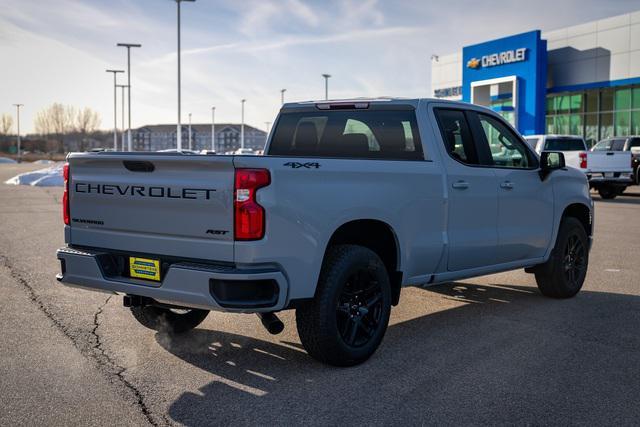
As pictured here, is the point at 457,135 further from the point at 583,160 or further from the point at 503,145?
the point at 583,160

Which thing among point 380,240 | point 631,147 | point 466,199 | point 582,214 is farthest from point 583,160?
point 380,240

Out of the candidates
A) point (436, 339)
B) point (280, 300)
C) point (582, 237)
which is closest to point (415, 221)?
point (436, 339)

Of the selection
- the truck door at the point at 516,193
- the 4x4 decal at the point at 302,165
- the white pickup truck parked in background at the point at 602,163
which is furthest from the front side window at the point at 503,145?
the white pickup truck parked in background at the point at 602,163

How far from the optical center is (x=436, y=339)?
577cm

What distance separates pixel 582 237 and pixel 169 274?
190 inches

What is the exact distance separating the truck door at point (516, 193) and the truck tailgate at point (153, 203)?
9.46 ft

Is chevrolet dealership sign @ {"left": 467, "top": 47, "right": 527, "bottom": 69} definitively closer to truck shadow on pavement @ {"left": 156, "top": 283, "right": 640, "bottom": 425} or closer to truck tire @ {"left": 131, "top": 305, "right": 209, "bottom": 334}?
truck shadow on pavement @ {"left": 156, "top": 283, "right": 640, "bottom": 425}

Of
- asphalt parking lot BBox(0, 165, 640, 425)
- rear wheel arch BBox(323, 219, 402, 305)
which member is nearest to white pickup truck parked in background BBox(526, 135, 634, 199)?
asphalt parking lot BBox(0, 165, 640, 425)

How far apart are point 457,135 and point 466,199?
1.86ft

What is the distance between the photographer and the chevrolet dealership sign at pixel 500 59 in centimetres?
3988

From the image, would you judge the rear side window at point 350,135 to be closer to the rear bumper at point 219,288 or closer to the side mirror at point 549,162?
the side mirror at point 549,162

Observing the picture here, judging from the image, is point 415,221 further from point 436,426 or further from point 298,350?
point 436,426

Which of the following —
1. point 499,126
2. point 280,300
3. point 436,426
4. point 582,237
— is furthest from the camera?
point 582,237

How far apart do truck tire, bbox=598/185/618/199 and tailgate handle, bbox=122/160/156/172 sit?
68.5 ft
